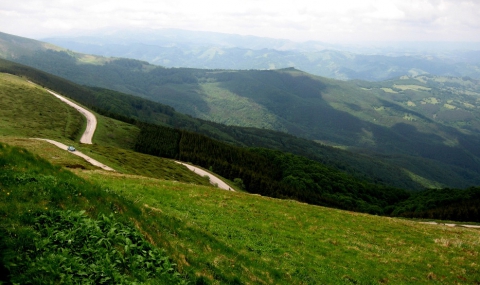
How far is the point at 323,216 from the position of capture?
40094 mm

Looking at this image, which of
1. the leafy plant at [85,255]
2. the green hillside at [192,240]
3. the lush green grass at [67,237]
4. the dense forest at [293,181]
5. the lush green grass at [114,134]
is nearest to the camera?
the leafy plant at [85,255]

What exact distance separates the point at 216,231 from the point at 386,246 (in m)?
20.2

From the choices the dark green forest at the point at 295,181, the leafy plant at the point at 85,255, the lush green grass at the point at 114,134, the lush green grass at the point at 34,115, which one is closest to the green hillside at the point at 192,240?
the leafy plant at the point at 85,255

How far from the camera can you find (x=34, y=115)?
13025 cm

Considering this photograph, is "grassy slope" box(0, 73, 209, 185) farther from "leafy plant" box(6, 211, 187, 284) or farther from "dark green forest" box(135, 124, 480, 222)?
"leafy plant" box(6, 211, 187, 284)

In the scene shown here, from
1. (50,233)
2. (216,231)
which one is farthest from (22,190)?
(216,231)

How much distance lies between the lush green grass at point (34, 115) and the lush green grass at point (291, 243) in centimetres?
8700

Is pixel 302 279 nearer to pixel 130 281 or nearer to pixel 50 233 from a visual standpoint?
pixel 130 281

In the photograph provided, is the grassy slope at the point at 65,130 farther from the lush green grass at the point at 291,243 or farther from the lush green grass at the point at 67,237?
the lush green grass at the point at 67,237

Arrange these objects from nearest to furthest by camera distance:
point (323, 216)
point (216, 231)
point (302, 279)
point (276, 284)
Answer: point (276, 284) < point (302, 279) < point (216, 231) < point (323, 216)

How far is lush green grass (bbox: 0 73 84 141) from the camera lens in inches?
4094

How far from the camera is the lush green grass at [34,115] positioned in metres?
104

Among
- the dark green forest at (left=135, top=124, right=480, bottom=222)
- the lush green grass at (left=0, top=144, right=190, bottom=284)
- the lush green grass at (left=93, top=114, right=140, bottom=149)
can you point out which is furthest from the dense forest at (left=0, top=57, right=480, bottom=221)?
the lush green grass at (left=0, top=144, right=190, bottom=284)

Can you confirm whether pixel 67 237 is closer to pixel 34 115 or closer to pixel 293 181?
pixel 34 115
